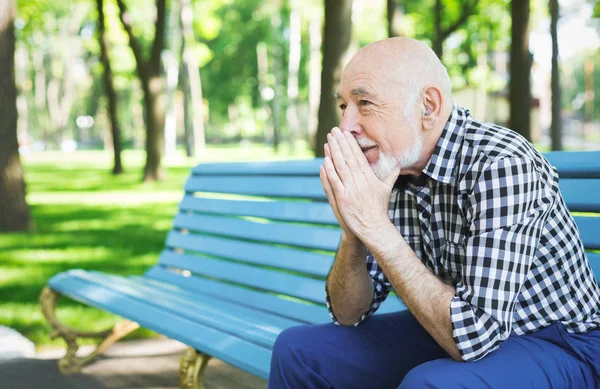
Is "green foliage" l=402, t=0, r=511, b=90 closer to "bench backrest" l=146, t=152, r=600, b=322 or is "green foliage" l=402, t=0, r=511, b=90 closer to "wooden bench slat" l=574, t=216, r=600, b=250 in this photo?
"bench backrest" l=146, t=152, r=600, b=322

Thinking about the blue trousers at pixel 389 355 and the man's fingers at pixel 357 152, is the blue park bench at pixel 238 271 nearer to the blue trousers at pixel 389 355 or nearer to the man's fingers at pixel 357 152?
the blue trousers at pixel 389 355

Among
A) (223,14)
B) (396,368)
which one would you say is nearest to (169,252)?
(396,368)

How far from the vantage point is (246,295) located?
3885 mm

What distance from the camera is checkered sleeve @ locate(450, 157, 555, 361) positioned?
72.1 inches

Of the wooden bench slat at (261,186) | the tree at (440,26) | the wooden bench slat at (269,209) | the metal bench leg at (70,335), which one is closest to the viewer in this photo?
the wooden bench slat at (269,209)

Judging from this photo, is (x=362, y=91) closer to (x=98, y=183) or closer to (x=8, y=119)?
(x=8, y=119)

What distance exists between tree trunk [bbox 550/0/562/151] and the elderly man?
1333cm

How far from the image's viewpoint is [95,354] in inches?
171

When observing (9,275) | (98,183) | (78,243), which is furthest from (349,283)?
(98,183)

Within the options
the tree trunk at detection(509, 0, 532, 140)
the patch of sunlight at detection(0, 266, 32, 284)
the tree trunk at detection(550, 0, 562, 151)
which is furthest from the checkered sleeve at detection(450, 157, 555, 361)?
the tree trunk at detection(550, 0, 562, 151)

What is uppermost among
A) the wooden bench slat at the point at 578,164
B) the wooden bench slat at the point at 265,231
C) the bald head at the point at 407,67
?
the bald head at the point at 407,67

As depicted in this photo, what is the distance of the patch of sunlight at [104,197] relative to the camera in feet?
43.4

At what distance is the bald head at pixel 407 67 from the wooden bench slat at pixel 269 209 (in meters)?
1.36

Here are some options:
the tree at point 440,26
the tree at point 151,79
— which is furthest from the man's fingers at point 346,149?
the tree at point 151,79
